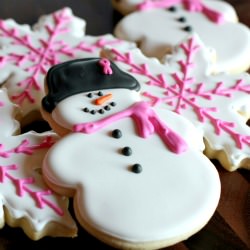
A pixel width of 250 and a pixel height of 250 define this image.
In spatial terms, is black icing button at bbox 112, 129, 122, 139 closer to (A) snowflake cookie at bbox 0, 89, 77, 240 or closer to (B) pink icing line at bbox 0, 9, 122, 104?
(A) snowflake cookie at bbox 0, 89, 77, 240

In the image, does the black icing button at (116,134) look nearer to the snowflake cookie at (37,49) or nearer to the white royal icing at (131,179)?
the white royal icing at (131,179)

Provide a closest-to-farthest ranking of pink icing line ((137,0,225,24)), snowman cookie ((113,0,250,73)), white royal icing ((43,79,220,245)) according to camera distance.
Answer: white royal icing ((43,79,220,245))
snowman cookie ((113,0,250,73))
pink icing line ((137,0,225,24))

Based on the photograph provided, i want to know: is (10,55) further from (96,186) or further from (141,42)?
(96,186)

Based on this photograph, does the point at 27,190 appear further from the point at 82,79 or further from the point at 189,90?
the point at 189,90

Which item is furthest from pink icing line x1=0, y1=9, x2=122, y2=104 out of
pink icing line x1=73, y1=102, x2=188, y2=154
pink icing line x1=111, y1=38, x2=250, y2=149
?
pink icing line x1=73, y1=102, x2=188, y2=154

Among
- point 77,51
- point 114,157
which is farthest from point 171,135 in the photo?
point 77,51

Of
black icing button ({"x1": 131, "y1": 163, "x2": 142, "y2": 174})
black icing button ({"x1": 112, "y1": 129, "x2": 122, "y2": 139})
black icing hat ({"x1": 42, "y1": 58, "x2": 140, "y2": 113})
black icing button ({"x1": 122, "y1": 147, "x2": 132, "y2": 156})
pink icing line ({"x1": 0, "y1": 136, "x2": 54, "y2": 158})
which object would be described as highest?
black icing hat ({"x1": 42, "y1": 58, "x2": 140, "y2": 113})

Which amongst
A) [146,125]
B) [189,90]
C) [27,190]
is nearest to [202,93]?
[189,90]
